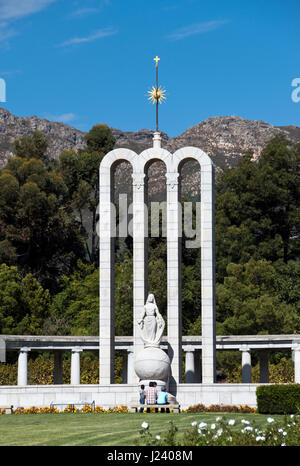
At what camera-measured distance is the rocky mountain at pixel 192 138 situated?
14212 centimetres

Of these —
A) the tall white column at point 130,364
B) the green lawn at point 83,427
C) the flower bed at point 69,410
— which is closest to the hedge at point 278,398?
the green lawn at point 83,427

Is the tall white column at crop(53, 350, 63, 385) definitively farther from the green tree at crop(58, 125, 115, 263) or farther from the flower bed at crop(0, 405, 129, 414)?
the green tree at crop(58, 125, 115, 263)

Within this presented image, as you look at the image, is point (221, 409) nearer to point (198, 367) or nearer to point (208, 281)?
point (208, 281)

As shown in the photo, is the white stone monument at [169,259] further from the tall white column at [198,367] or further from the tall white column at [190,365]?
the tall white column at [198,367]

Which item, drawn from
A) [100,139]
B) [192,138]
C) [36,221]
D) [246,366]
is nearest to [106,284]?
[246,366]

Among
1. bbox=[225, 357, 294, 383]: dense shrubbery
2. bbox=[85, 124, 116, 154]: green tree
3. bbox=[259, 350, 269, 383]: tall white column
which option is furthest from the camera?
bbox=[85, 124, 116, 154]: green tree

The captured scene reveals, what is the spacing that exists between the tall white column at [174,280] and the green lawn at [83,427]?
7.55 meters

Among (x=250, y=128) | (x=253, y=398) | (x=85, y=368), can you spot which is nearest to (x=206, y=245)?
(x=253, y=398)

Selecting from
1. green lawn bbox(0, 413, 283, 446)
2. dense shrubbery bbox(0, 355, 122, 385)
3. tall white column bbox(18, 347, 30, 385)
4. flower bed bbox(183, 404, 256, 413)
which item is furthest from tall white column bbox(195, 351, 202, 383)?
green lawn bbox(0, 413, 283, 446)

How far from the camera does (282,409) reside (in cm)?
2888

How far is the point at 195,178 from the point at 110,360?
9730 centimetres

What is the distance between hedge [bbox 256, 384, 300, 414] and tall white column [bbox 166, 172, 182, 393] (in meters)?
7.36

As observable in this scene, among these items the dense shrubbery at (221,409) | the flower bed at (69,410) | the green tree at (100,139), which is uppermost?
the green tree at (100,139)

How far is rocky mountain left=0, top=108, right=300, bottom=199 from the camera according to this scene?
142125mm
